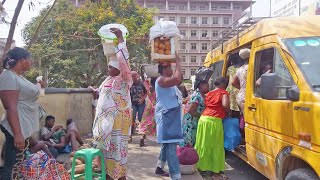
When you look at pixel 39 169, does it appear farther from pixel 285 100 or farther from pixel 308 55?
pixel 308 55

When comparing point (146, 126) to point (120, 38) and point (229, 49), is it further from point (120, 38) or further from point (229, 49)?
point (120, 38)

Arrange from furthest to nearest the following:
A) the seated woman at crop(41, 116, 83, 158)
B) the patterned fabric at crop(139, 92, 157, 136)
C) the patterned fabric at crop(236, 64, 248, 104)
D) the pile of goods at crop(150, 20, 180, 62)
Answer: the patterned fabric at crop(139, 92, 157, 136) → the seated woman at crop(41, 116, 83, 158) → the patterned fabric at crop(236, 64, 248, 104) → the pile of goods at crop(150, 20, 180, 62)

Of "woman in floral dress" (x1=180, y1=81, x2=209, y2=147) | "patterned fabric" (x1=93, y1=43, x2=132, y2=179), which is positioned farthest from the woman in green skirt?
"patterned fabric" (x1=93, y1=43, x2=132, y2=179)

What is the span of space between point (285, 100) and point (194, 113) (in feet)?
7.23

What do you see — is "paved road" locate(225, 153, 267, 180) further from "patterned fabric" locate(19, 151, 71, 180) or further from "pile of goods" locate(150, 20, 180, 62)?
"patterned fabric" locate(19, 151, 71, 180)

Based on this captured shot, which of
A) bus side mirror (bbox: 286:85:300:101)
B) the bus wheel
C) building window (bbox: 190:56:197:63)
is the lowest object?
the bus wheel

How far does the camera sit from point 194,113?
5848 mm

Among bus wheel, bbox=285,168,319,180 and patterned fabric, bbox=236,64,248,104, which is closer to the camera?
Result: bus wheel, bbox=285,168,319,180

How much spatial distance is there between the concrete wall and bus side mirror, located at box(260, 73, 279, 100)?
15.3 feet

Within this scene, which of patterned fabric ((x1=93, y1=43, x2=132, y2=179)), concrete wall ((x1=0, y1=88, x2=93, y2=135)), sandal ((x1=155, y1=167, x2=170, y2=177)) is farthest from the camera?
concrete wall ((x1=0, y1=88, x2=93, y2=135))

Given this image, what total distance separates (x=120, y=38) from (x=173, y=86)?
0.91m

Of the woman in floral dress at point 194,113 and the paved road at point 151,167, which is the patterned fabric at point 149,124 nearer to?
the paved road at point 151,167

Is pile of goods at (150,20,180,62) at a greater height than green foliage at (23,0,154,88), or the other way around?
green foliage at (23,0,154,88)

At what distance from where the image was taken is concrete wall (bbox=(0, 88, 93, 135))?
7.93 metres
